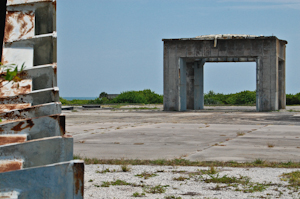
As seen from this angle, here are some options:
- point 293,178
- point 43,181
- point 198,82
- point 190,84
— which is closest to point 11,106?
point 43,181

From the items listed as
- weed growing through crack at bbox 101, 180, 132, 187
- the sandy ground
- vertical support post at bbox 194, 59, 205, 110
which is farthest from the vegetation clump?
weed growing through crack at bbox 101, 180, 132, 187

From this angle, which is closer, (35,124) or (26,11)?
(35,124)

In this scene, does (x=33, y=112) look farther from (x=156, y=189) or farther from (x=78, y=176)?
(x=156, y=189)

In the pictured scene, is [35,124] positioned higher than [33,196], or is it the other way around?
[35,124]

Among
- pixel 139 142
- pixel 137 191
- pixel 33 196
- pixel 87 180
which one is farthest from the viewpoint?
pixel 139 142

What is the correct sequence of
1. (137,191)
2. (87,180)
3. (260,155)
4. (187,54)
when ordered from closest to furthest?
(137,191)
(87,180)
(260,155)
(187,54)

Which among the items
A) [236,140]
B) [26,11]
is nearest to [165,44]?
[236,140]

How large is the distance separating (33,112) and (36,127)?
0.12m

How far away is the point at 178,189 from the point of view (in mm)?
5023

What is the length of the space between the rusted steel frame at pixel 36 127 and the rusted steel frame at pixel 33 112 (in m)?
0.05

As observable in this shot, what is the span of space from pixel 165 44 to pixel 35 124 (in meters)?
29.8

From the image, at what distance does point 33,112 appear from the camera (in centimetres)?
260

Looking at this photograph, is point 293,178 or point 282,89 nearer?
point 293,178

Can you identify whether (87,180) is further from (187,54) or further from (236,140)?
(187,54)
